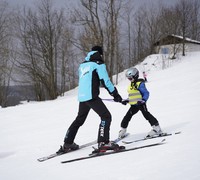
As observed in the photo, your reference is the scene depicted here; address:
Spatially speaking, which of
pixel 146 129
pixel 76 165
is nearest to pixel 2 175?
pixel 76 165

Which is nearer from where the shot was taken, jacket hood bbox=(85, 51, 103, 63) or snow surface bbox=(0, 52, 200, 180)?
snow surface bbox=(0, 52, 200, 180)

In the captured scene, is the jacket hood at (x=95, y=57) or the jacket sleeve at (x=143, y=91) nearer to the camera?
the jacket hood at (x=95, y=57)

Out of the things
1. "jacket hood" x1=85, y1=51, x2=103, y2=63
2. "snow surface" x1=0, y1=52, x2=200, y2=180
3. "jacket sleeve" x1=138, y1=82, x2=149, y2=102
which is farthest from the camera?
"jacket sleeve" x1=138, y1=82, x2=149, y2=102

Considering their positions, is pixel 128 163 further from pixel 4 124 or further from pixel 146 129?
pixel 4 124

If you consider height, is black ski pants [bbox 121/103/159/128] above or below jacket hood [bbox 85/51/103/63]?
below

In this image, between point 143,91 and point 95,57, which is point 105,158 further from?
point 143,91

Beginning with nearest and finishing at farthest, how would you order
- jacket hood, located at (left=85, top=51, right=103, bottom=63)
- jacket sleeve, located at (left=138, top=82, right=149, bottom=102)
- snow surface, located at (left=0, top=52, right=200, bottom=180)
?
1. snow surface, located at (left=0, top=52, right=200, bottom=180)
2. jacket hood, located at (left=85, top=51, right=103, bottom=63)
3. jacket sleeve, located at (left=138, top=82, right=149, bottom=102)

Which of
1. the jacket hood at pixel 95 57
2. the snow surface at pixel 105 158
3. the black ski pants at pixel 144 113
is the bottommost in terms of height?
the snow surface at pixel 105 158

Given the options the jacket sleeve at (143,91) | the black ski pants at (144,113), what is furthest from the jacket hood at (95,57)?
the black ski pants at (144,113)

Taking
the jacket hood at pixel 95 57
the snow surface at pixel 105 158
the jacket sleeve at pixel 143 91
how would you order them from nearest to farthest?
1. the snow surface at pixel 105 158
2. the jacket hood at pixel 95 57
3. the jacket sleeve at pixel 143 91

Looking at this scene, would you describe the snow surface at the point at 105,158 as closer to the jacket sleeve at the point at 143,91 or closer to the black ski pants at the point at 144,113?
the black ski pants at the point at 144,113

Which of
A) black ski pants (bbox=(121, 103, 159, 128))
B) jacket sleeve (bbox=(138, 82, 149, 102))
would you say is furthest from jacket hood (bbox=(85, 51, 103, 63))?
black ski pants (bbox=(121, 103, 159, 128))

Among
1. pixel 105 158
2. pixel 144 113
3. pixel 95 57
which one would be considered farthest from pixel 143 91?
pixel 105 158

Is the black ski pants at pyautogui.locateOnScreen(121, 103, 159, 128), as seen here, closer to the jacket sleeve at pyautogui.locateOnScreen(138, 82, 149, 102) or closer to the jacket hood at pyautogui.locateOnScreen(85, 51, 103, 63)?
the jacket sleeve at pyautogui.locateOnScreen(138, 82, 149, 102)
